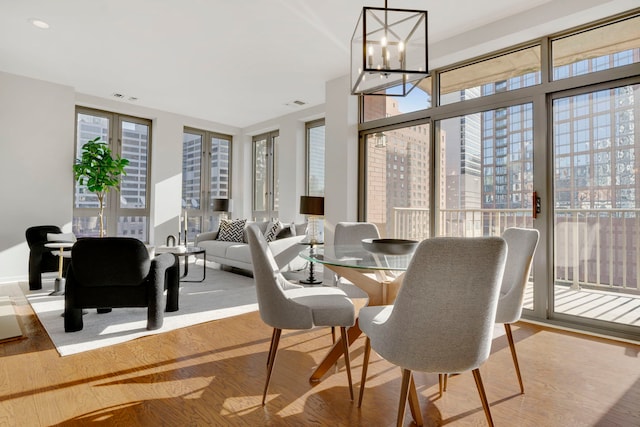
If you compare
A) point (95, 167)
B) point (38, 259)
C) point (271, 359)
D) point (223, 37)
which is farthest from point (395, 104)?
point (38, 259)

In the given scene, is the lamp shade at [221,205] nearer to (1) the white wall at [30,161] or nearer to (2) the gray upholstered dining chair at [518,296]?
(1) the white wall at [30,161]

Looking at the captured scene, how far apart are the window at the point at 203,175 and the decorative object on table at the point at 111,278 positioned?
181 inches

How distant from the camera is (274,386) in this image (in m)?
2.08

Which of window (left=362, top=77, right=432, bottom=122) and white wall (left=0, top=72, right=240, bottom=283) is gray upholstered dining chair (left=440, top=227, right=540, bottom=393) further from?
white wall (left=0, top=72, right=240, bottom=283)

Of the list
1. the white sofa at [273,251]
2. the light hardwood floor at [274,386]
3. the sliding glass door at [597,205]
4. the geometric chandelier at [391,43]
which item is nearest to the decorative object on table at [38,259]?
the light hardwood floor at [274,386]

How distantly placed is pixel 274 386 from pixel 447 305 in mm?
1253

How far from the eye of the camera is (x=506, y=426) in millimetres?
1713

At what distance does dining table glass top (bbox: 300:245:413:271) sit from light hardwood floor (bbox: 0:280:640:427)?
2.38 feet

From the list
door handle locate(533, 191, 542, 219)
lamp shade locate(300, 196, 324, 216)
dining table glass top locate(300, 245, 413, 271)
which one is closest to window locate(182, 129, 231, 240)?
lamp shade locate(300, 196, 324, 216)

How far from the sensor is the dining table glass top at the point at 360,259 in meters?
1.87

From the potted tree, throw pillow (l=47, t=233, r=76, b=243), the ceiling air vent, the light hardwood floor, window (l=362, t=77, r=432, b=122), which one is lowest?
the light hardwood floor

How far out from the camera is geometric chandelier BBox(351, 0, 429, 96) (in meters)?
1.88

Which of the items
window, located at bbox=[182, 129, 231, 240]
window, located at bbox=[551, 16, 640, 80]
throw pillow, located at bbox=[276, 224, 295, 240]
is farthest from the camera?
window, located at bbox=[182, 129, 231, 240]

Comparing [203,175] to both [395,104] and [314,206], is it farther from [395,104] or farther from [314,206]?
[395,104]
